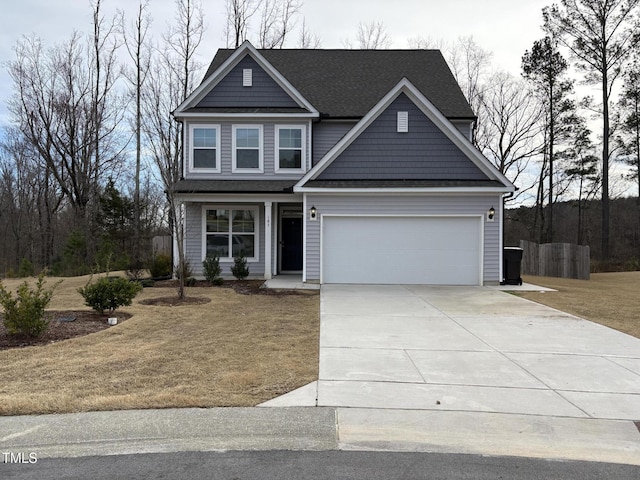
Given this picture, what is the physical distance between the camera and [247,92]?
16.5 m

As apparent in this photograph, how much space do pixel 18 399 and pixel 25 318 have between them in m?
2.96

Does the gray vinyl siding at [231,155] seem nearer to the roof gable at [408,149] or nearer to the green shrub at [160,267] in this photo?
the roof gable at [408,149]

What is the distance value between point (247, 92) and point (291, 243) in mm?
5561

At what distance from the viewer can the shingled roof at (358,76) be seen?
57.0 feet

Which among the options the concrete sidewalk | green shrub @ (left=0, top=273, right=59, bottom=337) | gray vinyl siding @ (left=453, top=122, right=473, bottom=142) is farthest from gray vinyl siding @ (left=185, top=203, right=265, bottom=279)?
the concrete sidewalk

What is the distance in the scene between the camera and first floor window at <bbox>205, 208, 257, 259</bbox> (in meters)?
16.2

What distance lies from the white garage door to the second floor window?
151 inches

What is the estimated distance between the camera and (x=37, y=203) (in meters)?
30.8

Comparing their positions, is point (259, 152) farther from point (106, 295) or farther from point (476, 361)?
point (476, 361)

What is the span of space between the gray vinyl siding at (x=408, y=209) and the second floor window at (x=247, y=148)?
3.24 m

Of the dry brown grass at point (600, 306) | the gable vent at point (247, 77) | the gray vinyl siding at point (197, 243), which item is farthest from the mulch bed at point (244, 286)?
the gable vent at point (247, 77)

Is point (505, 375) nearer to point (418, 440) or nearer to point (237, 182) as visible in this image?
point (418, 440)

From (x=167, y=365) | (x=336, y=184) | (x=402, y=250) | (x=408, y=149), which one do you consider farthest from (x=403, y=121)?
(x=167, y=365)

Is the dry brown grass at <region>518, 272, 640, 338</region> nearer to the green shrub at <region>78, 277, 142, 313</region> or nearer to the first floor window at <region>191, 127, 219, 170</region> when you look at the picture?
the green shrub at <region>78, 277, 142, 313</region>
